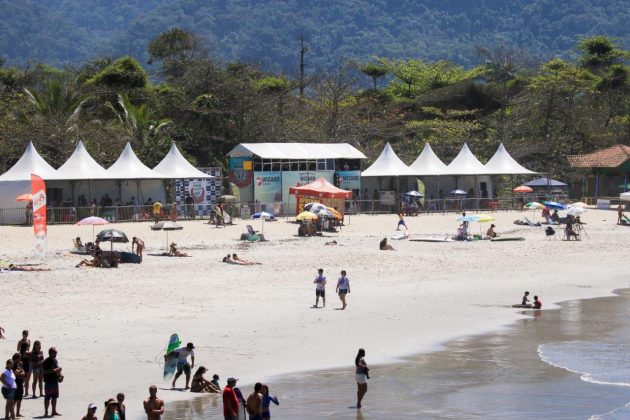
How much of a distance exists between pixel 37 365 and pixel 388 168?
3539cm

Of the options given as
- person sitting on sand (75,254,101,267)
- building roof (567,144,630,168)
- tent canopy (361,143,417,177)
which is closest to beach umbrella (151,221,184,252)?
person sitting on sand (75,254,101,267)

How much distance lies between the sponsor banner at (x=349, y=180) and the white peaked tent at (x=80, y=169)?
11.2 m

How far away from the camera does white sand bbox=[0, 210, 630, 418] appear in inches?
774

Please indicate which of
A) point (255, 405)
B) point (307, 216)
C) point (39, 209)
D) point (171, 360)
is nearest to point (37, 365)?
point (171, 360)

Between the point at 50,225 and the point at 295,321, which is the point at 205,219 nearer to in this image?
the point at 50,225

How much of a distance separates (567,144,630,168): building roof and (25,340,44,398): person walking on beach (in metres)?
47.1

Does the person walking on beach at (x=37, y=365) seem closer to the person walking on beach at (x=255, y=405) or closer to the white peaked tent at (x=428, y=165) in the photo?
the person walking on beach at (x=255, y=405)

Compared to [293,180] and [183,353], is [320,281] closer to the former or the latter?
[183,353]

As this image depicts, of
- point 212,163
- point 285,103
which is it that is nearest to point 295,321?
point 212,163

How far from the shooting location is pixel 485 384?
18.7m

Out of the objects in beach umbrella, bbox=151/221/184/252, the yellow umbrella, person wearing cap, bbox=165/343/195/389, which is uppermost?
the yellow umbrella

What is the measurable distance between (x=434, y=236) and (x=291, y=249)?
7305 mm

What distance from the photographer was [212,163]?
56.1m

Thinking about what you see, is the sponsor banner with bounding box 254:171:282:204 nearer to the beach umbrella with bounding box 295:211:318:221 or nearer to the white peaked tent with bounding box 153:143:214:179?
the white peaked tent with bounding box 153:143:214:179
